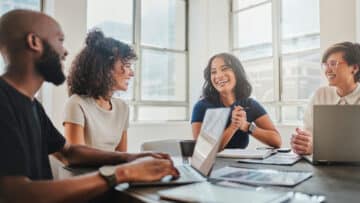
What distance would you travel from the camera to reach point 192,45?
503cm

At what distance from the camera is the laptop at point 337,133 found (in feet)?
4.35

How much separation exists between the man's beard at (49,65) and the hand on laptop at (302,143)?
110 centimetres

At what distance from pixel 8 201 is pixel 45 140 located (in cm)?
46

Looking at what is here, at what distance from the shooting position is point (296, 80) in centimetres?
405

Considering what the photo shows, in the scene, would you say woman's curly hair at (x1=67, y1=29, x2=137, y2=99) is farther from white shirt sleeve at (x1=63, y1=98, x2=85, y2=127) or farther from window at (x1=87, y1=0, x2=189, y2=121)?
window at (x1=87, y1=0, x2=189, y2=121)

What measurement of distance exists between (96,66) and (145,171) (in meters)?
1.02

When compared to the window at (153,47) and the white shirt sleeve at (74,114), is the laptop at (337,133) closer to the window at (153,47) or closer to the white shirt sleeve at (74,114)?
the white shirt sleeve at (74,114)

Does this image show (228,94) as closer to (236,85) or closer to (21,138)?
(236,85)

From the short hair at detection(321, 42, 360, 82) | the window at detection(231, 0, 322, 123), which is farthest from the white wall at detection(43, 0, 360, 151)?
the short hair at detection(321, 42, 360, 82)

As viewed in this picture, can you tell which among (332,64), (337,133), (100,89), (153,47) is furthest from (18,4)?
(337,133)

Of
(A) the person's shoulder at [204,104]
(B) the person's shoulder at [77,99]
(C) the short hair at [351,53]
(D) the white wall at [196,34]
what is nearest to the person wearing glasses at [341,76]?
(C) the short hair at [351,53]

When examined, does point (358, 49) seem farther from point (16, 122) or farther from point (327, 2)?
point (16, 122)

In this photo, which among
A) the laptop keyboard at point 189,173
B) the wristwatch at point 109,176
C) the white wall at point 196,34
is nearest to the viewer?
the wristwatch at point 109,176

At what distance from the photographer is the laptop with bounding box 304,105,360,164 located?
1.33m
